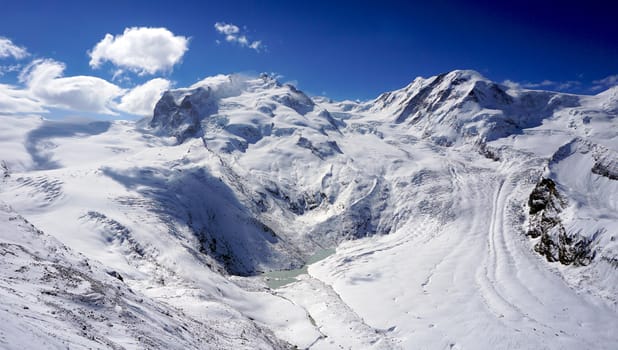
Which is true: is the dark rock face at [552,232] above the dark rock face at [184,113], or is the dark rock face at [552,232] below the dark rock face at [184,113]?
below

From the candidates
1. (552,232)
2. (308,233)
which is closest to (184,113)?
(308,233)

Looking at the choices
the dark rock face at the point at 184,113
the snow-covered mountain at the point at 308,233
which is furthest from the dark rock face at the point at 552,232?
the dark rock face at the point at 184,113

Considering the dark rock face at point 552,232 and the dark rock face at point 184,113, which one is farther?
the dark rock face at point 184,113

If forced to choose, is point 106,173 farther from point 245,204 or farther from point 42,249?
point 42,249

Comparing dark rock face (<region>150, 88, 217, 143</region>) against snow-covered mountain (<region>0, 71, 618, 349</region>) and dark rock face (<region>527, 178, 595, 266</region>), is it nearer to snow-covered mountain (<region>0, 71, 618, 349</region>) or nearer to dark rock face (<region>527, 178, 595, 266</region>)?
snow-covered mountain (<region>0, 71, 618, 349</region>)

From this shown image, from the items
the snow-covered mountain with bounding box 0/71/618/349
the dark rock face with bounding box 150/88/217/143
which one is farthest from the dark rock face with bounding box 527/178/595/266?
the dark rock face with bounding box 150/88/217/143

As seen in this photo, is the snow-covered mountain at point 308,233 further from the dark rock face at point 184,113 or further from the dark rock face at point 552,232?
the dark rock face at point 184,113
